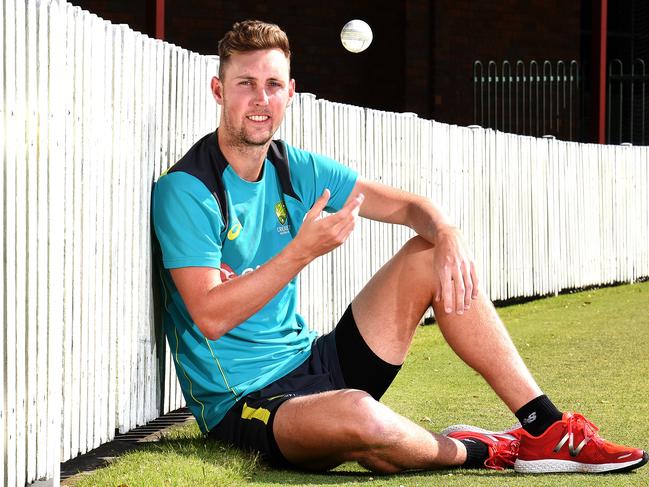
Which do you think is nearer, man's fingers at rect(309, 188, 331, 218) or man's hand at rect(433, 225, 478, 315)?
man's fingers at rect(309, 188, 331, 218)

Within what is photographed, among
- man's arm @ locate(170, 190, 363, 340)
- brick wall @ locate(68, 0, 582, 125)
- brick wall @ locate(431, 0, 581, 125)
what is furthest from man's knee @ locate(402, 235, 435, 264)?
brick wall @ locate(431, 0, 581, 125)

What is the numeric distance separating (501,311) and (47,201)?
756 centimetres

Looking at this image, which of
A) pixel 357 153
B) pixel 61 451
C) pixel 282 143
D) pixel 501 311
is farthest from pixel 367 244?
pixel 61 451

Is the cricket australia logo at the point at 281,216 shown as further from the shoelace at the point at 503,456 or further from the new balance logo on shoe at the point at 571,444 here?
the new balance logo on shoe at the point at 571,444

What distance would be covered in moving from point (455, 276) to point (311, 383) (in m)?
0.65

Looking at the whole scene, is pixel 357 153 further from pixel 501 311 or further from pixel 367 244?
pixel 501 311

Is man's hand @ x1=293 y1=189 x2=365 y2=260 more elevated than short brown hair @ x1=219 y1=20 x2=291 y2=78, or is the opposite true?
short brown hair @ x1=219 y1=20 x2=291 y2=78

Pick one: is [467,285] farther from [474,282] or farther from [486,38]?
[486,38]

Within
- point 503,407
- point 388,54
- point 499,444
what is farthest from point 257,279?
point 388,54

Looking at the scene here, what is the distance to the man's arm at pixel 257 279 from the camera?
401cm

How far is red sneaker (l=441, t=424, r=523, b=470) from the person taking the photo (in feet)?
15.1

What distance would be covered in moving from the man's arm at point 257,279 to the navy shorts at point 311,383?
14.7 inches

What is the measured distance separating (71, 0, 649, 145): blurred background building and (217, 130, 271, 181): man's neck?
11.9m

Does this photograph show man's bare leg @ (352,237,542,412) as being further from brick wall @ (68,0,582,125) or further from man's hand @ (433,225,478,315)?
brick wall @ (68,0,582,125)
